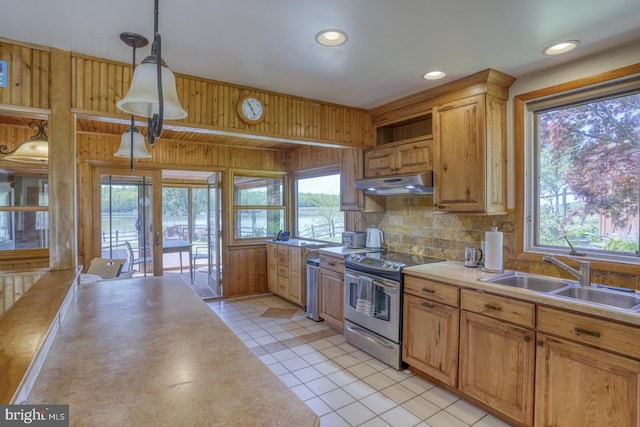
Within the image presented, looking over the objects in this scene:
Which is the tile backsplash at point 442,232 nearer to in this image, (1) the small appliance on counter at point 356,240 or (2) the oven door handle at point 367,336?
(1) the small appliance on counter at point 356,240

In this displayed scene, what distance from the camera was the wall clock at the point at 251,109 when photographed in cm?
276

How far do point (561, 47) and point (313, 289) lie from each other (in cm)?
325

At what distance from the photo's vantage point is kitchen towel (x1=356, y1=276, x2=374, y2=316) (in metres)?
3.07

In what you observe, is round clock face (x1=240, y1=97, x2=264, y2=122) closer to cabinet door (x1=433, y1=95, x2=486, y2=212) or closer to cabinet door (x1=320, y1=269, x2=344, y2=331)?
cabinet door (x1=433, y1=95, x2=486, y2=212)

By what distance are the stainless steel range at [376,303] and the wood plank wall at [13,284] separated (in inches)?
96.8

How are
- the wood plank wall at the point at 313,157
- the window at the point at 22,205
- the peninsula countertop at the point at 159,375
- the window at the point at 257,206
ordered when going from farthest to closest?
the window at the point at 257,206 → the wood plank wall at the point at 313,157 → the window at the point at 22,205 → the peninsula countertop at the point at 159,375

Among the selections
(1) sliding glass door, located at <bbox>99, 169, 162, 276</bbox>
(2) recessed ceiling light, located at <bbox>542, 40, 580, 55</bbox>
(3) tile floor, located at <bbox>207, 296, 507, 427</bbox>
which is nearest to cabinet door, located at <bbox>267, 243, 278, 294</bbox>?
(3) tile floor, located at <bbox>207, 296, 507, 427</bbox>

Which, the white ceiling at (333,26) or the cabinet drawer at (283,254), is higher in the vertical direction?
the white ceiling at (333,26)

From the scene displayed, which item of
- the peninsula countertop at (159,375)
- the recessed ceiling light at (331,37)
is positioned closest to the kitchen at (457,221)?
the peninsula countertop at (159,375)

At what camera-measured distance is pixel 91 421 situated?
0.81m

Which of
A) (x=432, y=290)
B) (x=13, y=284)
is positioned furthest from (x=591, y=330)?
(x=13, y=284)

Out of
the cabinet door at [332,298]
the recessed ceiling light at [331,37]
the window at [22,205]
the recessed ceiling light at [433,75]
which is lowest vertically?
the cabinet door at [332,298]

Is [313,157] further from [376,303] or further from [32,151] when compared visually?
[32,151]

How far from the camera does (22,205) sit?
3.27m
